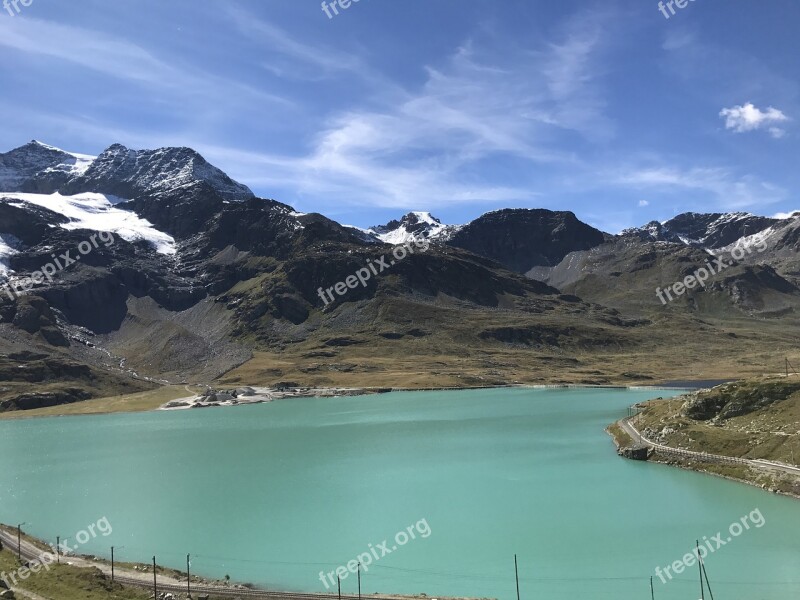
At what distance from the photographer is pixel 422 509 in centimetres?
6431

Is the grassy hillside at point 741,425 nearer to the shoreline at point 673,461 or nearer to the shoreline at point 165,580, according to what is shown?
the shoreline at point 673,461

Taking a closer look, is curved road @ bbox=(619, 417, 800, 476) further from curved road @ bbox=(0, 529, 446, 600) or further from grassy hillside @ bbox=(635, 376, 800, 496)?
curved road @ bbox=(0, 529, 446, 600)

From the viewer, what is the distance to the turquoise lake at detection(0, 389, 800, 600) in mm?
45781

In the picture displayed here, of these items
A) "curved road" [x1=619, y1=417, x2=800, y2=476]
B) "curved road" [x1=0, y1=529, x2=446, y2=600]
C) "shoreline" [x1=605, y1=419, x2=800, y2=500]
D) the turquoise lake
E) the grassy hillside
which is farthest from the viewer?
the grassy hillside

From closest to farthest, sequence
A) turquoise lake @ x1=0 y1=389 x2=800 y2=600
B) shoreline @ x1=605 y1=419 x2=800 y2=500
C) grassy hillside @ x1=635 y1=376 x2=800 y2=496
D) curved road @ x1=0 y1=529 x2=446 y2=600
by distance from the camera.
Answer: curved road @ x1=0 y1=529 x2=446 y2=600 → turquoise lake @ x1=0 y1=389 x2=800 y2=600 → shoreline @ x1=605 y1=419 x2=800 y2=500 → grassy hillside @ x1=635 y1=376 x2=800 y2=496

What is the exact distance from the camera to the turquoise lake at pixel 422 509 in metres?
45.8

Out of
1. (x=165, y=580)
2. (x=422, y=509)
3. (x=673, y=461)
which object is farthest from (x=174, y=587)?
(x=673, y=461)

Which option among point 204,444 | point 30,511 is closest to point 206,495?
point 30,511

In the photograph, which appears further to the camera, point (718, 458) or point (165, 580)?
point (718, 458)

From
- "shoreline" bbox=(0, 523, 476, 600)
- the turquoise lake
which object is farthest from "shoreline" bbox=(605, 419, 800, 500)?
"shoreline" bbox=(0, 523, 476, 600)

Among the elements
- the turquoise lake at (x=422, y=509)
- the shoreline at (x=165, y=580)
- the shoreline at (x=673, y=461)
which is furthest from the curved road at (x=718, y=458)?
the shoreline at (x=165, y=580)

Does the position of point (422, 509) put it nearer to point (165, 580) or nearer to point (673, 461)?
point (165, 580)

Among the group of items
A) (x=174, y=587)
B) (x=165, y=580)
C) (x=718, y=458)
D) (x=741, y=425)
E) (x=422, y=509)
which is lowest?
(x=165, y=580)

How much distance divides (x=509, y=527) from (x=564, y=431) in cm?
5969
